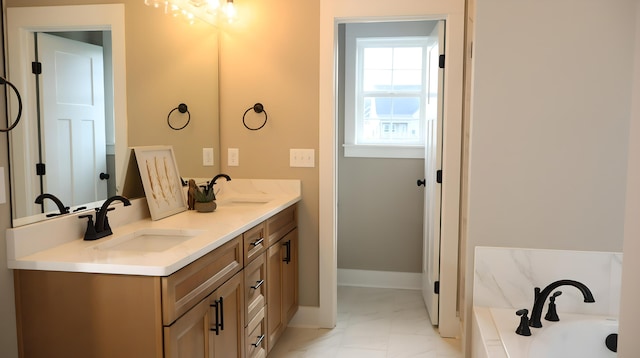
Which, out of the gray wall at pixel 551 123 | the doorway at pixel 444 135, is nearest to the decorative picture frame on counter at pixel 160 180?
the doorway at pixel 444 135

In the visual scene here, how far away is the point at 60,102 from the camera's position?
2027 mm

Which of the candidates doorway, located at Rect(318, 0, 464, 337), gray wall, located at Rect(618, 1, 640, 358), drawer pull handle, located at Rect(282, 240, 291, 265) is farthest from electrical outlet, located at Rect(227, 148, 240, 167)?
gray wall, located at Rect(618, 1, 640, 358)

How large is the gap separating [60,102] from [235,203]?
1.56 m

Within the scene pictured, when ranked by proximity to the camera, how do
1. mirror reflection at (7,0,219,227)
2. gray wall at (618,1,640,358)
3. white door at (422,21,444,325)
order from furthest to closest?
white door at (422,21,444,325) → mirror reflection at (7,0,219,227) → gray wall at (618,1,640,358)

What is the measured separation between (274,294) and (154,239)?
92 centimetres

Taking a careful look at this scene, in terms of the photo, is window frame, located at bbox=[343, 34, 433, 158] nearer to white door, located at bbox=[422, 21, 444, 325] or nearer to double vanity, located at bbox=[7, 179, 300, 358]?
white door, located at bbox=[422, 21, 444, 325]

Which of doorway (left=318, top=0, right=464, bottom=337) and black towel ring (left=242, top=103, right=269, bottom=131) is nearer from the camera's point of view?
doorway (left=318, top=0, right=464, bottom=337)

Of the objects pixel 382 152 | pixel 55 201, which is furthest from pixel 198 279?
pixel 382 152

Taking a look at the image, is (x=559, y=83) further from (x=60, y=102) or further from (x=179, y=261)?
(x=60, y=102)

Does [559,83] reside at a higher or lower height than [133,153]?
higher

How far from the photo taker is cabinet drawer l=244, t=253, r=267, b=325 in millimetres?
2588

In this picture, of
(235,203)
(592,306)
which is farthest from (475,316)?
(235,203)

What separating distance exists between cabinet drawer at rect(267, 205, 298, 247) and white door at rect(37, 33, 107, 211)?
0.93 m

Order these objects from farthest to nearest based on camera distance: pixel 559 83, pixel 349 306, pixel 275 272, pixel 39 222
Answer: pixel 349 306 < pixel 275 272 < pixel 559 83 < pixel 39 222
